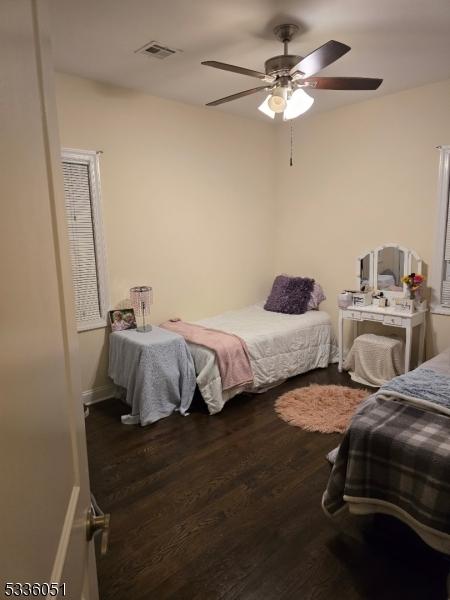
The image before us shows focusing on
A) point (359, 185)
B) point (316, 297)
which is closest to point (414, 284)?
point (316, 297)

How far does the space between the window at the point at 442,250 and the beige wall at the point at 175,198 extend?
1933 mm

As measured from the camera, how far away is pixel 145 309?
3732 millimetres

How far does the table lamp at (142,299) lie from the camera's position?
11.6 ft

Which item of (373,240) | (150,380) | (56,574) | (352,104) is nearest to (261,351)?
(150,380)

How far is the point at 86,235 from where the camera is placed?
3.40 metres

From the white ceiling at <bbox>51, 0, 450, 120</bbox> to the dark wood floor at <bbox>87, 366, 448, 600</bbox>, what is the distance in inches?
107

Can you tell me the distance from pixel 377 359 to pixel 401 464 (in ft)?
7.18

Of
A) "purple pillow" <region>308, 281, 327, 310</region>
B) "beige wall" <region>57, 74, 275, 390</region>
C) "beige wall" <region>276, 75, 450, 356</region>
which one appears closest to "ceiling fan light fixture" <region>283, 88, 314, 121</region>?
"beige wall" <region>57, 74, 275, 390</region>

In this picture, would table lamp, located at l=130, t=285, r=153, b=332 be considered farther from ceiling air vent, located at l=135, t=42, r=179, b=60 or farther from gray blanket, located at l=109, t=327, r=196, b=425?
ceiling air vent, located at l=135, t=42, r=179, b=60

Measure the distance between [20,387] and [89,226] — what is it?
3.11m

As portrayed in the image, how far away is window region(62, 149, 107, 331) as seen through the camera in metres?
3.27

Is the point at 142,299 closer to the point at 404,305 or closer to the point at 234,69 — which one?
the point at 234,69

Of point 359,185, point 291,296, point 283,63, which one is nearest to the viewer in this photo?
point 283,63

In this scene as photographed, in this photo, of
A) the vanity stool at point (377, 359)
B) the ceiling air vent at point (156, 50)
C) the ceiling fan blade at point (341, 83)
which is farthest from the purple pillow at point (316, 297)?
the ceiling air vent at point (156, 50)
